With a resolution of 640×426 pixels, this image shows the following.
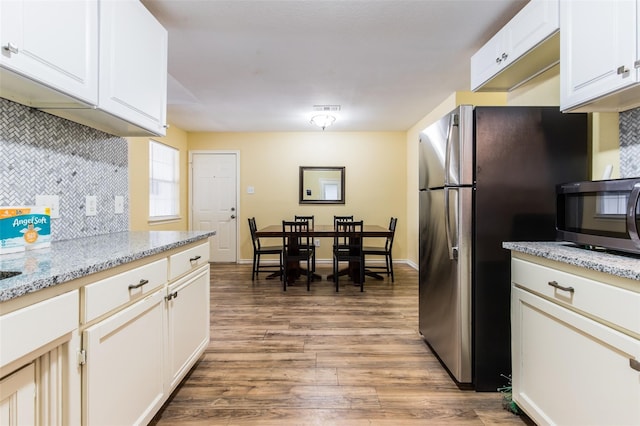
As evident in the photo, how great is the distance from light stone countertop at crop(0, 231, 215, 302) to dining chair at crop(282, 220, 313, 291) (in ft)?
7.53

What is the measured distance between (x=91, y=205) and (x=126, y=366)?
3.56 feet

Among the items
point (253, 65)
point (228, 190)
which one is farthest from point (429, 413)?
point (228, 190)

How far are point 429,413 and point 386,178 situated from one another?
4317mm

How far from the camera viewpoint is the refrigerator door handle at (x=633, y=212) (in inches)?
42.7

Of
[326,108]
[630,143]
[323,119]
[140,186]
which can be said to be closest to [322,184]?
[323,119]

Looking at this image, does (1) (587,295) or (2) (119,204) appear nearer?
(1) (587,295)

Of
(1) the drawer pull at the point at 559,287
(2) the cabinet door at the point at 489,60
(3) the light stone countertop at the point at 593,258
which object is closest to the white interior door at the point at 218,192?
(2) the cabinet door at the point at 489,60

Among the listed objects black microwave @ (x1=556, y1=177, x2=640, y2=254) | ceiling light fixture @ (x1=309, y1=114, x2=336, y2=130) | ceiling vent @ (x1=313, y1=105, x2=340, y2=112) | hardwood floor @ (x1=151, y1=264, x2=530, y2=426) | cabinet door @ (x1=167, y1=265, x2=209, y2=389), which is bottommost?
hardwood floor @ (x1=151, y1=264, x2=530, y2=426)

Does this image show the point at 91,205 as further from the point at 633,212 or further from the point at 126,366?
the point at 633,212

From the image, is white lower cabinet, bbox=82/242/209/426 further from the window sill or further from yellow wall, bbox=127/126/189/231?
the window sill

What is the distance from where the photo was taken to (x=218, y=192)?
5.58m

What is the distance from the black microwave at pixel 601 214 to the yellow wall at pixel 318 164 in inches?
161

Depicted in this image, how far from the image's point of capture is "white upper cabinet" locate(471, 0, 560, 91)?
166cm

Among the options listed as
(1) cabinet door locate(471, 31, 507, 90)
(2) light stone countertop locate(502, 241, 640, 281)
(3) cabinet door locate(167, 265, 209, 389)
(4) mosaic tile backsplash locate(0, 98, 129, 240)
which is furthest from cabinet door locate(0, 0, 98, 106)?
(1) cabinet door locate(471, 31, 507, 90)
